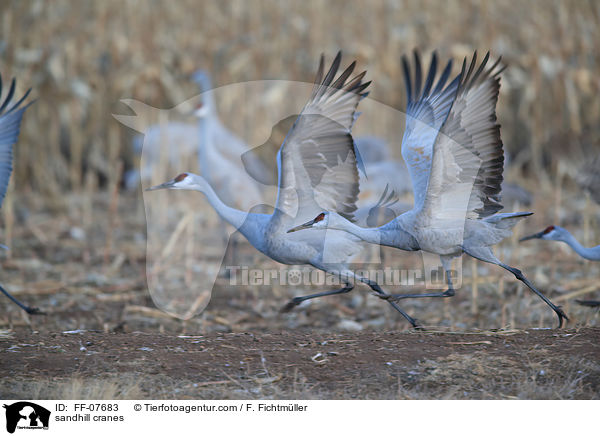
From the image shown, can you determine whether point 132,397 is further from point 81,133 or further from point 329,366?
point 81,133

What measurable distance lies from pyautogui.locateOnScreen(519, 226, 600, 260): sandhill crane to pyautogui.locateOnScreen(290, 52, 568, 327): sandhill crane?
26.9 inches

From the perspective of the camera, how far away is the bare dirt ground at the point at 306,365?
3324mm

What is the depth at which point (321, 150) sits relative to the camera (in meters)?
4.14

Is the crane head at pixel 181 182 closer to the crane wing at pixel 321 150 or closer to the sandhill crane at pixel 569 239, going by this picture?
the crane wing at pixel 321 150

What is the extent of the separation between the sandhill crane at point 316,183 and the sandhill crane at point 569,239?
131cm

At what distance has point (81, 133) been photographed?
370 inches

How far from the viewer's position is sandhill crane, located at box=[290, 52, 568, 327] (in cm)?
396

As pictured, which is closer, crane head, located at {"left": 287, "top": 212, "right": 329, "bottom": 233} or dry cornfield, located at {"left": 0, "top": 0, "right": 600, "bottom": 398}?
crane head, located at {"left": 287, "top": 212, "right": 329, "bottom": 233}

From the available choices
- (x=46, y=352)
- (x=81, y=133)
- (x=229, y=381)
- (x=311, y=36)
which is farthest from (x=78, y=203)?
(x=229, y=381)

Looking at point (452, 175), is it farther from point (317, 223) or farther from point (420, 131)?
point (317, 223)
